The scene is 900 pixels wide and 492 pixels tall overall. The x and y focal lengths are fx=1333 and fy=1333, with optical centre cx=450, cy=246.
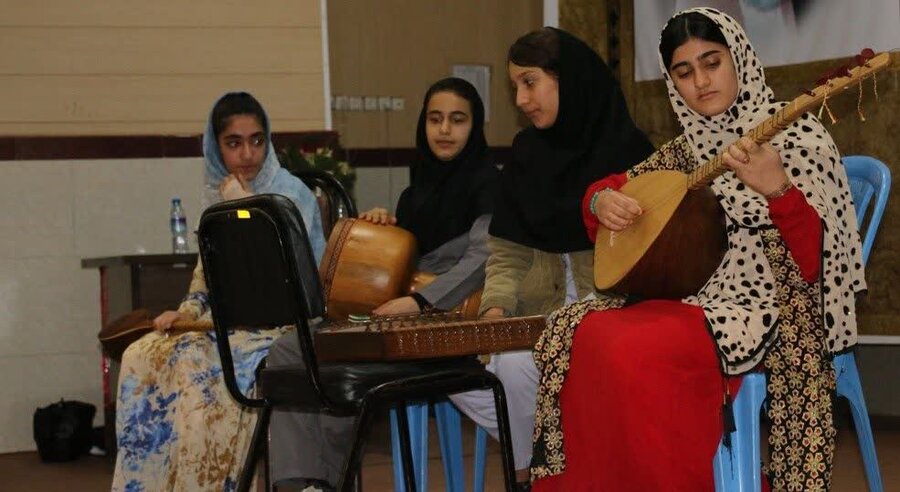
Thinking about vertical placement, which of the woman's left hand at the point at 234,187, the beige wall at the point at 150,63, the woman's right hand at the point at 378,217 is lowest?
the woman's right hand at the point at 378,217

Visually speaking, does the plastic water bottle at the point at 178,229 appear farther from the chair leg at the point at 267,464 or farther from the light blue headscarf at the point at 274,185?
the chair leg at the point at 267,464

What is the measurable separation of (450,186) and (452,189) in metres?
0.02

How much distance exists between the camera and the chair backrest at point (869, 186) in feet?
9.73

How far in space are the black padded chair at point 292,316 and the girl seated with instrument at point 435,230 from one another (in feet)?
1.20

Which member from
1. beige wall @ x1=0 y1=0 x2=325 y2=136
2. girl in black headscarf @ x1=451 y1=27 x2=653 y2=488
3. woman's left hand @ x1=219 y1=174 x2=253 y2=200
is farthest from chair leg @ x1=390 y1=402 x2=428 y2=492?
beige wall @ x1=0 y1=0 x2=325 y2=136

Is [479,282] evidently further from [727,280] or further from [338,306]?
[727,280]

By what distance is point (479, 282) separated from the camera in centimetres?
361

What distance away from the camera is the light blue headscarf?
13.3ft

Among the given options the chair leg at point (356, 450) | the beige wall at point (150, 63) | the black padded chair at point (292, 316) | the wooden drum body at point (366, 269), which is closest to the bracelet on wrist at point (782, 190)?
the black padded chair at point (292, 316)

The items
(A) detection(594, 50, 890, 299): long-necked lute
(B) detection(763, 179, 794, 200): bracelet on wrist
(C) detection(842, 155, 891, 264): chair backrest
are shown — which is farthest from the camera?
(C) detection(842, 155, 891, 264): chair backrest

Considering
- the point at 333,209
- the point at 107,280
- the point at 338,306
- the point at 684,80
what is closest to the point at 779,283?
the point at 684,80

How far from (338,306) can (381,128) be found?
9.58 ft

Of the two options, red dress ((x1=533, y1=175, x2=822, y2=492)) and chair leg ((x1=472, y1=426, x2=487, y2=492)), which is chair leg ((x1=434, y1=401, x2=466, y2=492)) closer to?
chair leg ((x1=472, y1=426, x2=487, y2=492))

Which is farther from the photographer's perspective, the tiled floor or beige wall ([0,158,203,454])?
beige wall ([0,158,203,454])
